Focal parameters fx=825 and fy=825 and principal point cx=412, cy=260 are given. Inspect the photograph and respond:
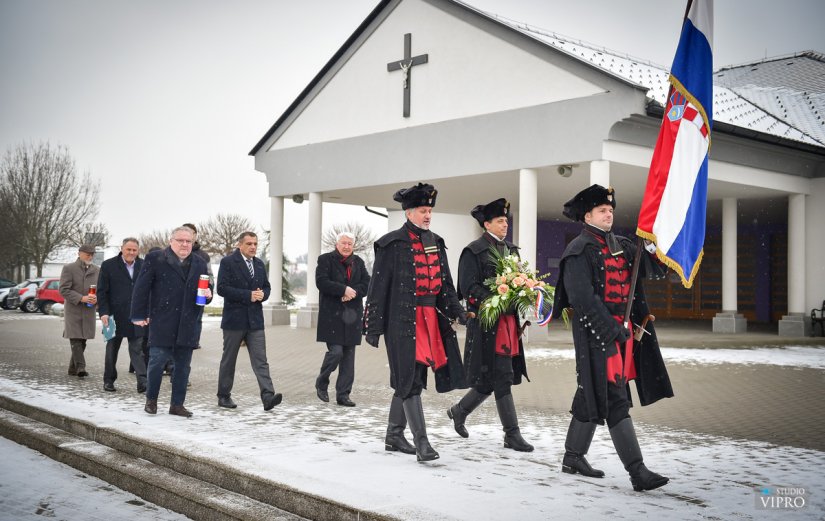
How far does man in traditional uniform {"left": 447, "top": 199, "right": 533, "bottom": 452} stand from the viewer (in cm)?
671

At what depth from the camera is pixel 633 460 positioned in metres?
5.28

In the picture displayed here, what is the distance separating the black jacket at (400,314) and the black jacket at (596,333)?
1178mm

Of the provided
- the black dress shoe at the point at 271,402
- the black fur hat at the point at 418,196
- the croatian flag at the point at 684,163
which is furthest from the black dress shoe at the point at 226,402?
the croatian flag at the point at 684,163

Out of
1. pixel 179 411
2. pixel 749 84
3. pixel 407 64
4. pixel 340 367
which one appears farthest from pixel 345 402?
pixel 749 84

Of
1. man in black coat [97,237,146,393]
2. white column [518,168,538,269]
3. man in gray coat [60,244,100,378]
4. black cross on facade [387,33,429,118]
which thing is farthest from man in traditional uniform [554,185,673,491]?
black cross on facade [387,33,429,118]

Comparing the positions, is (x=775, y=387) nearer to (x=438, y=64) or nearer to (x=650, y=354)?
(x=650, y=354)

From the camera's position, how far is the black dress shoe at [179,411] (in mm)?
8188

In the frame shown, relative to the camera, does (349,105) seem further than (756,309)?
No

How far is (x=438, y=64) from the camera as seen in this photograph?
19984 mm

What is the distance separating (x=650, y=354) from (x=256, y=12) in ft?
70.0

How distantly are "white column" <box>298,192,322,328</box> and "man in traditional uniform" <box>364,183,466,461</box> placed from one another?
1688 cm

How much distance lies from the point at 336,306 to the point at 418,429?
358 cm

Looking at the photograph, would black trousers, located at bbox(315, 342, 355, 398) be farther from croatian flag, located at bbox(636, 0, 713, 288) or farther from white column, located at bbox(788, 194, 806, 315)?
white column, located at bbox(788, 194, 806, 315)

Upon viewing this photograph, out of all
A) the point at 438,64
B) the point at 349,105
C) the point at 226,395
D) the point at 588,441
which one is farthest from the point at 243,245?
the point at 349,105
